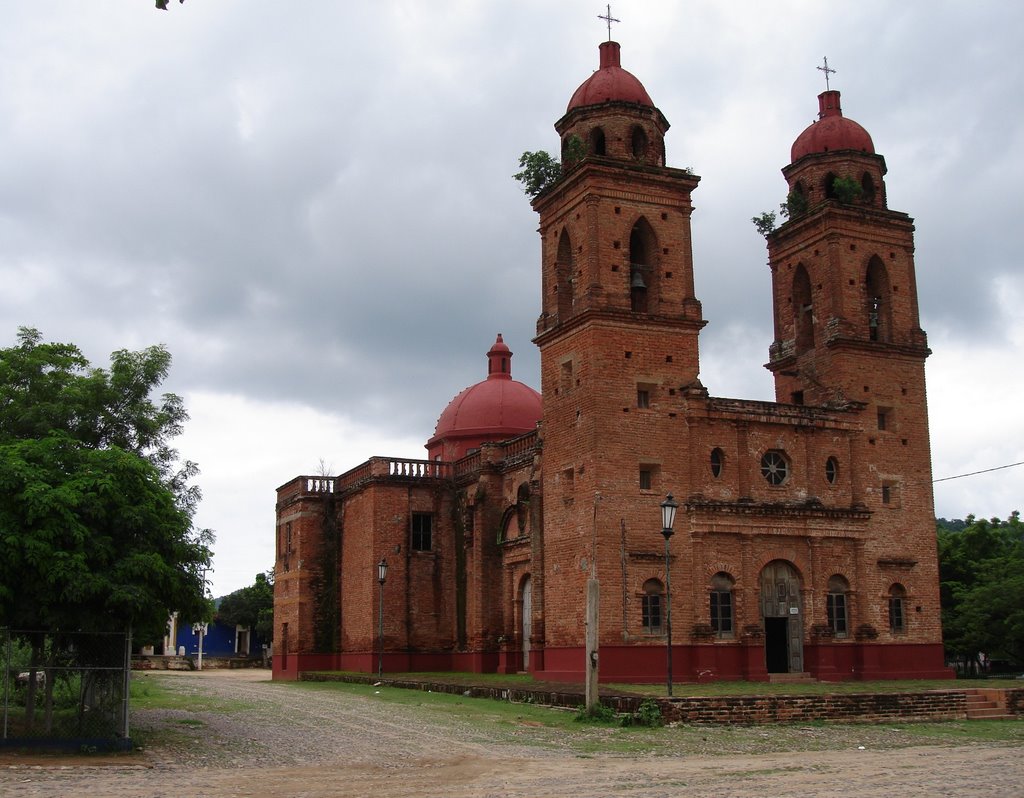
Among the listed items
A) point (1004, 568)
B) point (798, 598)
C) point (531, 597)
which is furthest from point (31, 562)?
point (1004, 568)

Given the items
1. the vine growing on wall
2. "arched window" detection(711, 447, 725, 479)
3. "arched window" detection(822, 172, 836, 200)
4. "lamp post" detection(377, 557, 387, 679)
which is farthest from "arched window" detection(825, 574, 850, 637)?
the vine growing on wall

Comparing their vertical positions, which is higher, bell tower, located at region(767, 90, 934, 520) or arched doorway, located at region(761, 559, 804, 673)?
bell tower, located at region(767, 90, 934, 520)

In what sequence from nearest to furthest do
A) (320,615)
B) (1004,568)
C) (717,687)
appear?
(717,687) < (1004,568) < (320,615)

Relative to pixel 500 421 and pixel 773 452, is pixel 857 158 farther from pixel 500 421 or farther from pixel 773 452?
pixel 500 421

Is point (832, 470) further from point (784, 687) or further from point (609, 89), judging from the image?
point (609, 89)

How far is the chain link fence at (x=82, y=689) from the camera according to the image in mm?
17047

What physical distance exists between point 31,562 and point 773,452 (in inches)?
882

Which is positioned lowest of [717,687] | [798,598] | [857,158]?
[717,687]

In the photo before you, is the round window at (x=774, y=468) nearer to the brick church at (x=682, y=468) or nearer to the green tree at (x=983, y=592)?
the brick church at (x=682, y=468)

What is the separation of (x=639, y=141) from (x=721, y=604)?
13.5 meters

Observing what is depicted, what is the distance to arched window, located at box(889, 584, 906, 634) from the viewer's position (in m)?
34.4

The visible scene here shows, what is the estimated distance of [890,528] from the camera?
3503cm

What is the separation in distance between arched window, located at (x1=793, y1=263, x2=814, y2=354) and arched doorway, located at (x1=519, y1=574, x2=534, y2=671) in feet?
37.8

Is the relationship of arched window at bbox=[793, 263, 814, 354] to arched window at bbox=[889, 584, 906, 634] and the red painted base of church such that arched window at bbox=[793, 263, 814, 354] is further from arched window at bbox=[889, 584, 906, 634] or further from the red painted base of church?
the red painted base of church
